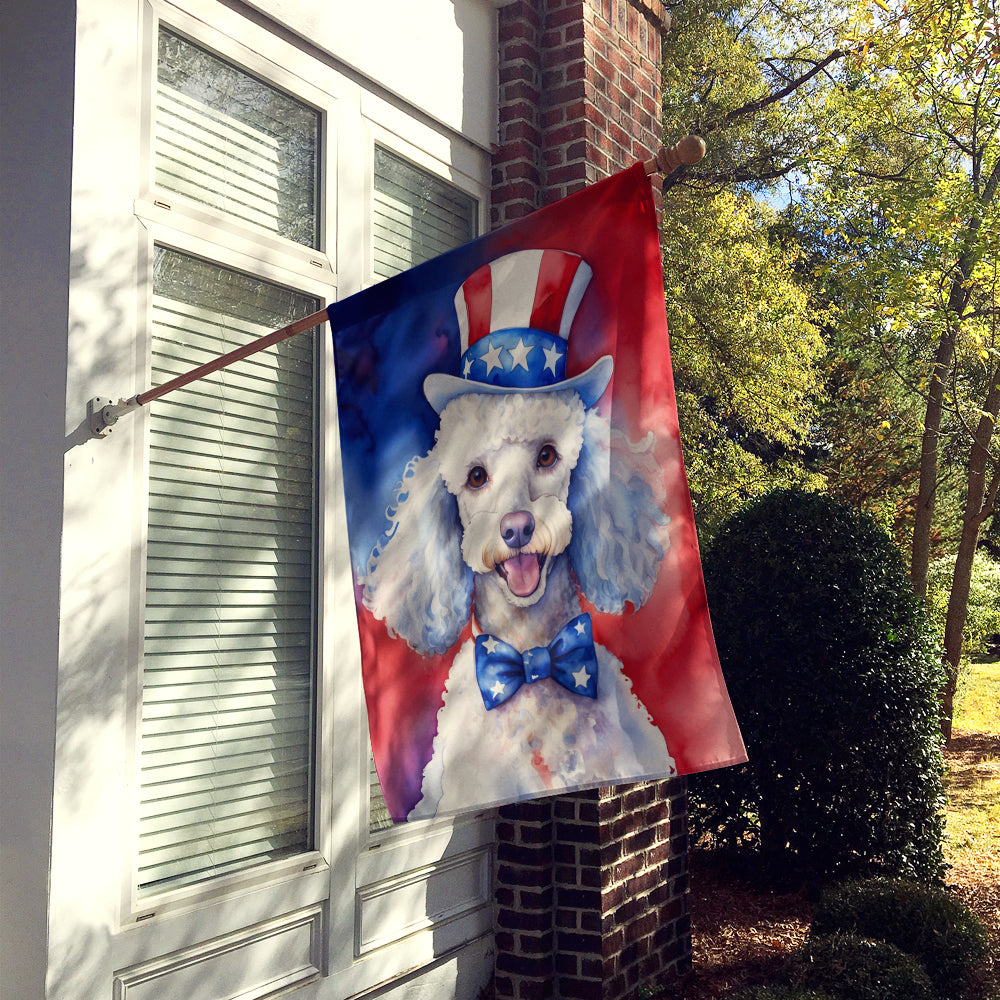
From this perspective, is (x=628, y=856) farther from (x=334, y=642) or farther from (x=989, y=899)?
(x=989, y=899)

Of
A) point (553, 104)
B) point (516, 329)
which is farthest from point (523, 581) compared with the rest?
point (553, 104)

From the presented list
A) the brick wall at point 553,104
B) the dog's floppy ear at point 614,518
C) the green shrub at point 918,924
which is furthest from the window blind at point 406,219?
the green shrub at point 918,924

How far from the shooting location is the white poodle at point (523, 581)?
2410mm

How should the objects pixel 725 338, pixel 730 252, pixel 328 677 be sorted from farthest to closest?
pixel 725 338, pixel 730 252, pixel 328 677

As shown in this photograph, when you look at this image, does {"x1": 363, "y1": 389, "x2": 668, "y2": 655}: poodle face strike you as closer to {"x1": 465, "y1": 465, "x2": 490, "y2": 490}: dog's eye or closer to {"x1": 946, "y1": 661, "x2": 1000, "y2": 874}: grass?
{"x1": 465, "y1": 465, "x2": 490, "y2": 490}: dog's eye

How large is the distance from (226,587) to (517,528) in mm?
1260

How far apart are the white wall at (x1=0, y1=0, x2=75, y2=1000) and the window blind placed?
1366 mm

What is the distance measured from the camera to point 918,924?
4531 millimetres

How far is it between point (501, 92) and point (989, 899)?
5480 millimetres

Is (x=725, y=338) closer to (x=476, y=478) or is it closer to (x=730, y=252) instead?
(x=730, y=252)

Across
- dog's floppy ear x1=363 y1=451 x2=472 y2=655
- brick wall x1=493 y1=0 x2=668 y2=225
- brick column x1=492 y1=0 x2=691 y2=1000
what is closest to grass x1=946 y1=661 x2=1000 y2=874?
brick column x1=492 y1=0 x2=691 y2=1000

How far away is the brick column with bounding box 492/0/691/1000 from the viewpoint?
4320 millimetres

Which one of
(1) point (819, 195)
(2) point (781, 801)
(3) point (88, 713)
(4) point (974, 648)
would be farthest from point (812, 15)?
(3) point (88, 713)

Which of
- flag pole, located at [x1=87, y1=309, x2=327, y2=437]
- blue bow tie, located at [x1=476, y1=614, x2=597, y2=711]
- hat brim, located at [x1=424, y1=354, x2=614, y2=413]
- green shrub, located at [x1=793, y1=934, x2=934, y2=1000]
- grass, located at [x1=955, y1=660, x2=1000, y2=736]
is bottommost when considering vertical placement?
green shrub, located at [x1=793, y1=934, x2=934, y2=1000]
